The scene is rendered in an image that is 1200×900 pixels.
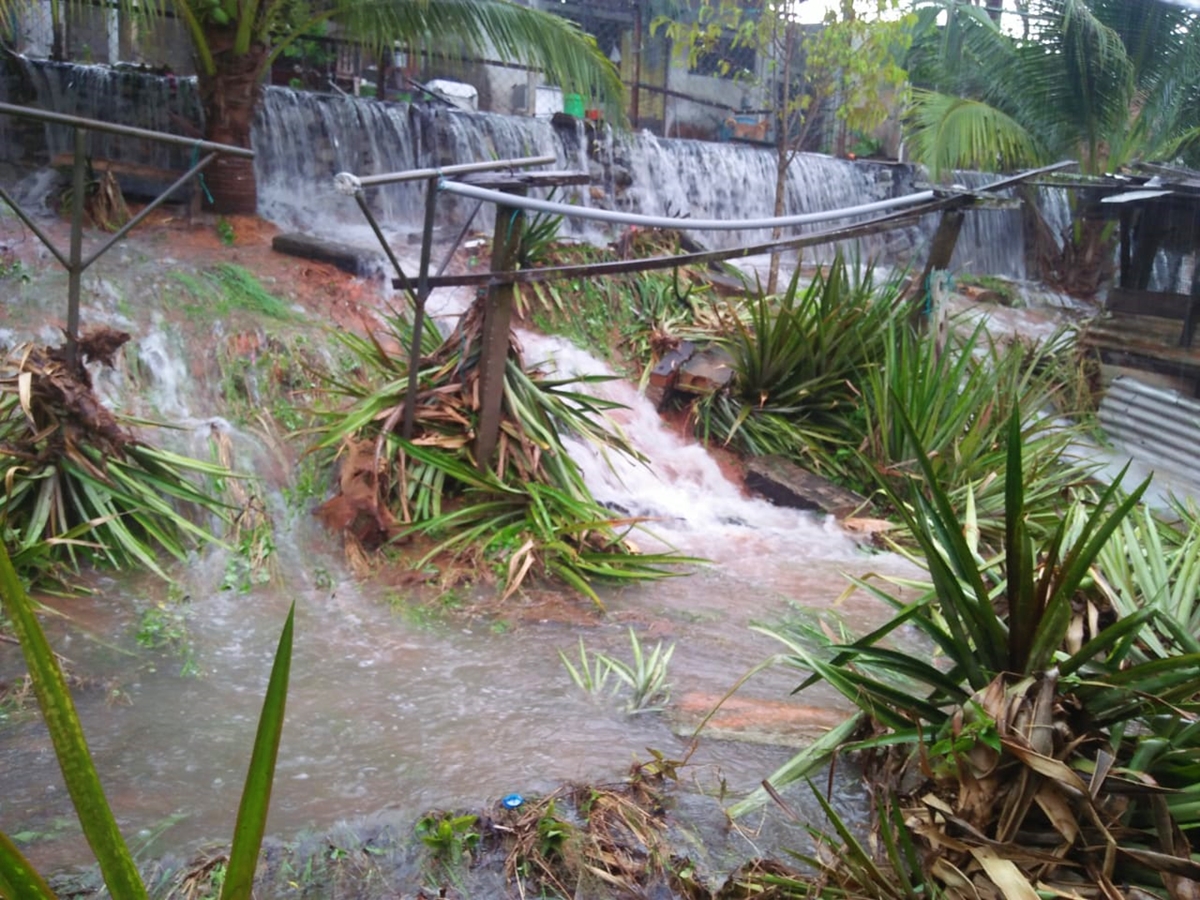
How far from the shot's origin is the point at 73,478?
4617 millimetres

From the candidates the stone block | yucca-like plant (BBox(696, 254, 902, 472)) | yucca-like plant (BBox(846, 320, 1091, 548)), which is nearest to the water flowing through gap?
the stone block

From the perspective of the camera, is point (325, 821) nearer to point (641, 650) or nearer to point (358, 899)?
point (358, 899)

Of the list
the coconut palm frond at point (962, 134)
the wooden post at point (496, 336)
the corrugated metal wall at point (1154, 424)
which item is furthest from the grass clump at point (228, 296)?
the coconut palm frond at point (962, 134)

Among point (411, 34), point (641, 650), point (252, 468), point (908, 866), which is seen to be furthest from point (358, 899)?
point (411, 34)

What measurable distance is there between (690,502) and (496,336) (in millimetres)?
2113

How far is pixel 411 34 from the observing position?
29.9 feet

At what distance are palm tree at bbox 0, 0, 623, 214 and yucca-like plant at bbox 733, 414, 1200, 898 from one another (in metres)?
7.68

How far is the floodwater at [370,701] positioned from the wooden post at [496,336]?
780 millimetres

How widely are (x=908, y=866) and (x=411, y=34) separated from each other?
27.1 ft

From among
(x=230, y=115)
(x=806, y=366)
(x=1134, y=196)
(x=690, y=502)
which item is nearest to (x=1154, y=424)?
(x=1134, y=196)

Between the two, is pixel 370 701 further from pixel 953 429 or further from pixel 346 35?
pixel 346 35

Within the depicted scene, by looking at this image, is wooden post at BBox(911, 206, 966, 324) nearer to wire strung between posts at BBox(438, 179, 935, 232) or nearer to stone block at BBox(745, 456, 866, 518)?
wire strung between posts at BBox(438, 179, 935, 232)

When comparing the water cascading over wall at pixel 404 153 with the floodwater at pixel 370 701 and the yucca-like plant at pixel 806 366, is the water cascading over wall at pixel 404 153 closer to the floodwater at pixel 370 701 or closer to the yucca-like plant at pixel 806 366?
the yucca-like plant at pixel 806 366

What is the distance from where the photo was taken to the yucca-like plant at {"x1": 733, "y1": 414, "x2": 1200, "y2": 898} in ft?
7.29
